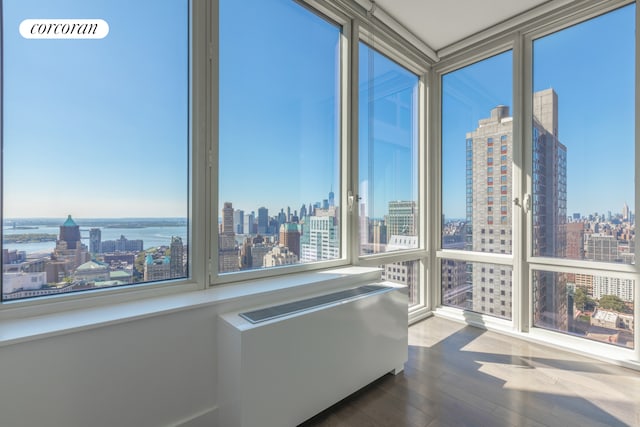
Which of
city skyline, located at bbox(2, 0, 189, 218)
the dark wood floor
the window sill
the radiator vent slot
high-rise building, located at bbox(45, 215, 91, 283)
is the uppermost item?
city skyline, located at bbox(2, 0, 189, 218)

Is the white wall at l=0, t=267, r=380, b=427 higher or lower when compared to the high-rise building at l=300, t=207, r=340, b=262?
lower

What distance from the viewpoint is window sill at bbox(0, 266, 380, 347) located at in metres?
1.19

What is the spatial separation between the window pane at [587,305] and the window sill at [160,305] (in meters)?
1.90

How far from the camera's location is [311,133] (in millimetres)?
2410

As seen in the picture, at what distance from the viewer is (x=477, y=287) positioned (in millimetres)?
3271

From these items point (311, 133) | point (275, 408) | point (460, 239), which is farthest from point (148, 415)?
point (460, 239)

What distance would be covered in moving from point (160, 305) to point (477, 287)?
10.2 feet

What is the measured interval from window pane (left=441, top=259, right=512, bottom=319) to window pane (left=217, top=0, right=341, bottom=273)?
1686 millimetres

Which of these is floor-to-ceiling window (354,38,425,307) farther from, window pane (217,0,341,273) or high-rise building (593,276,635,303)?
high-rise building (593,276,635,303)

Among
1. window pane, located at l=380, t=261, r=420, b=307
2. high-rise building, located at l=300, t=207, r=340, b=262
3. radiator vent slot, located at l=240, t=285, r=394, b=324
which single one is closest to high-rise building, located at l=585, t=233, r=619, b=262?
window pane, located at l=380, t=261, r=420, b=307

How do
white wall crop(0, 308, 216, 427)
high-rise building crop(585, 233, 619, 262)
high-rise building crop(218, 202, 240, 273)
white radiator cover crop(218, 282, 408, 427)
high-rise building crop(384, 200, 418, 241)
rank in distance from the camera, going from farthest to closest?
high-rise building crop(384, 200, 418, 241), high-rise building crop(585, 233, 619, 262), high-rise building crop(218, 202, 240, 273), white radiator cover crop(218, 282, 408, 427), white wall crop(0, 308, 216, 427)

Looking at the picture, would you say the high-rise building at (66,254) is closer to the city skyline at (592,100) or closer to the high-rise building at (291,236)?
the high-rise building at (291,236)

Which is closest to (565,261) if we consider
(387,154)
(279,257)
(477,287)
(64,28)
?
(477,287)

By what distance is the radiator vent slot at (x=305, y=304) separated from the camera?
1618 millimetres
